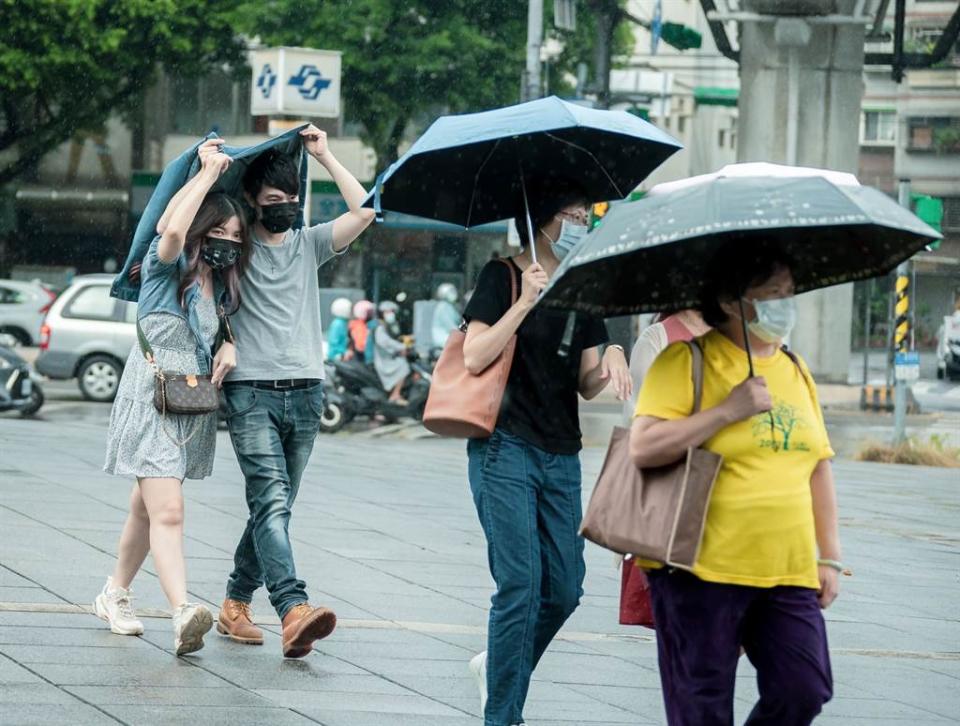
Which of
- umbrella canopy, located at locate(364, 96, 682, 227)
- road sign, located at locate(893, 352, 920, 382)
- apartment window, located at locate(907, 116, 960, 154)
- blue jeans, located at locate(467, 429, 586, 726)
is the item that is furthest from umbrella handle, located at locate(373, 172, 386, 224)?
apartment window, located at locate(907, 116, 960, 154)

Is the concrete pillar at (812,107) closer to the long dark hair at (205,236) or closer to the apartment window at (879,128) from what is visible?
the long dark hair at (205,236)

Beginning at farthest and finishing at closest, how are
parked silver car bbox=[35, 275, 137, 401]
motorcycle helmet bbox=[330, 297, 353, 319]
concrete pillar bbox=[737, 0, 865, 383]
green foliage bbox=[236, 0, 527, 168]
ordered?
green foliage bbox=[236, 0, 527, 168] → concrete pillar bbox=[737, 0, 865, 383] → parked silver car bbox=[35, 275, 137, 401] → motorcycle helmet bbox=[330, 297, 353, 319]

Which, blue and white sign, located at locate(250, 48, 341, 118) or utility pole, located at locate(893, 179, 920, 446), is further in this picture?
utility pole, located at locate(893, 179, 920, 446)

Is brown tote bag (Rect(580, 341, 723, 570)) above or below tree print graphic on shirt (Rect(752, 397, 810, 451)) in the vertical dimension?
below

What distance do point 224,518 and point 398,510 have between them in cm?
149

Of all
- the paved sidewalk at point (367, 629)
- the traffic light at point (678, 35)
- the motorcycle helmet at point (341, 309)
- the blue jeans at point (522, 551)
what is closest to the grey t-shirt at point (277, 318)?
the paved sidewalk at point (367, 629)

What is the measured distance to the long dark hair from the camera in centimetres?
602

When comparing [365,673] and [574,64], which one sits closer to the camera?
[365,673]

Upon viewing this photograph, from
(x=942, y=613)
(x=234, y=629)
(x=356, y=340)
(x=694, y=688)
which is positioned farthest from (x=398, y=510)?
(x=356, y=340)

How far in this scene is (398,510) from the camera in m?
11.2

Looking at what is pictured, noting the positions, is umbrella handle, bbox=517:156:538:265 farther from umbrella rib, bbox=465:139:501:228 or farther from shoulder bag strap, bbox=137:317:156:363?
shoulder bag strap, bbox=137:317:156:363

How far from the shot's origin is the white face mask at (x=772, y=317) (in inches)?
159

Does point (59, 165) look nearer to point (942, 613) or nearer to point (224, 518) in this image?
point (224, 518)

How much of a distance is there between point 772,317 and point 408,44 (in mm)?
31676
